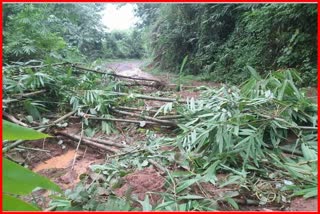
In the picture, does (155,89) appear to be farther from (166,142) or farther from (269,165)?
(269,165)

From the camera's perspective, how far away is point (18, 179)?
31cm

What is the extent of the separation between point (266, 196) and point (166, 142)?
90 cm

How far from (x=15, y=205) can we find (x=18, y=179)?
35 millimetres

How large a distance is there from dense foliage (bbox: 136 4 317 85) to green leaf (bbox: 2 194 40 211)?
462 centimetres

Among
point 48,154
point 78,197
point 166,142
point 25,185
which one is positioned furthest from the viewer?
point 48,154

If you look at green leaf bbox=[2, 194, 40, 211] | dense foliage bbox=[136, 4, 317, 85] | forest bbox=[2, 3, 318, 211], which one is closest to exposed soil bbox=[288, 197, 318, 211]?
forest bbox=[2, 3, 318, 211]

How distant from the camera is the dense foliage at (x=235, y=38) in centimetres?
493

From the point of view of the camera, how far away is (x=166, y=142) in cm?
235

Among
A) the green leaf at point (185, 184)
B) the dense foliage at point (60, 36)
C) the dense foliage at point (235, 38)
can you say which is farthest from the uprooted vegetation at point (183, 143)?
the dense foliage at point (235, 38)

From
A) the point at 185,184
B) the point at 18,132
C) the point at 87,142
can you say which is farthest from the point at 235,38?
the point at 18,132

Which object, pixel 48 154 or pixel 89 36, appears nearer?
pixel 48 154

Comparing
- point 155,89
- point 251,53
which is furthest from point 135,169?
point 251,53

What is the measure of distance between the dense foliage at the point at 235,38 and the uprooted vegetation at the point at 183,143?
2.50 metres

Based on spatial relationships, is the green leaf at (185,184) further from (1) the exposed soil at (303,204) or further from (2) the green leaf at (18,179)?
(2) the green leaf at (18,179)
